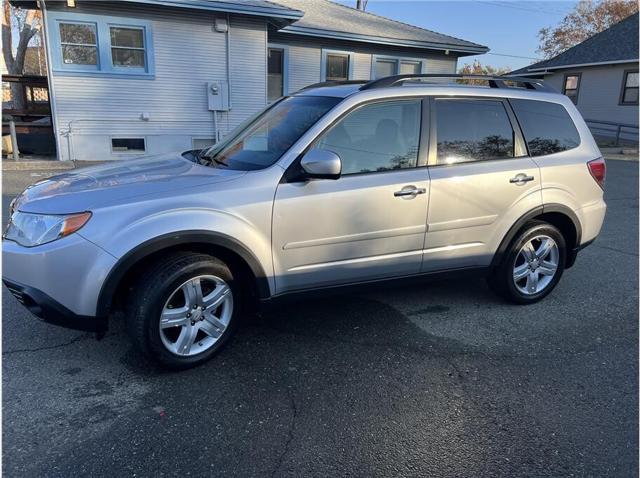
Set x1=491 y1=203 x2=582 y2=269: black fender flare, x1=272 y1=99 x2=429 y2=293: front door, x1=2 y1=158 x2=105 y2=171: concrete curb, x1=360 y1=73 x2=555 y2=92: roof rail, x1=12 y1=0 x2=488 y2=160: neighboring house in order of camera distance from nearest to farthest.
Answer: x1=272 y1=99 x2=429 y2=293: front door → x1=360 y1=73 x2=555 y2=92: roof rail → x1=491 y1=203 x2=582 y2=269: black fender flare → x1=2 y1=158 x2=105 y2=171: concrete curb → x1=12 y1=0 x2=488 y2=160: neighboring house

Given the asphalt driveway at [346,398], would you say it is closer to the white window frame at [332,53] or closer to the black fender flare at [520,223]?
the black fender flare at [520,223]

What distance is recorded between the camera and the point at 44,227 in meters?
2.93

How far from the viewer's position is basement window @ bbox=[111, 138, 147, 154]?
42.4 feet

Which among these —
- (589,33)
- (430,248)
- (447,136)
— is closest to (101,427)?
(430,248)

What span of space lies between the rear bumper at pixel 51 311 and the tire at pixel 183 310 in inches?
8.4

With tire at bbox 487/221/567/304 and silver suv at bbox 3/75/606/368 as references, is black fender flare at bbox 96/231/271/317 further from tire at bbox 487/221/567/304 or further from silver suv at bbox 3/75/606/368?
tire at bbox 487/221/567/304

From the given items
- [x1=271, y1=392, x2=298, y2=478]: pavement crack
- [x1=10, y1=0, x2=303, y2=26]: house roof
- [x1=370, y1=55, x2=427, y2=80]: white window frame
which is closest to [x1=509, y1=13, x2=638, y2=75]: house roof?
[x1=370, y1=55, x2=427, y2=80]: white window frame

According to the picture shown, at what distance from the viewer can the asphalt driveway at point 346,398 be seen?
2471 mm

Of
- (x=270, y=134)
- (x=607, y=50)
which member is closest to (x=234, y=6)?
(x=270, y=134)

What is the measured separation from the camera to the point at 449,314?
4.23 metres

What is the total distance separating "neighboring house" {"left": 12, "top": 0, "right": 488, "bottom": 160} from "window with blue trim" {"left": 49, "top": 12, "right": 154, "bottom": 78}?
0.08ft

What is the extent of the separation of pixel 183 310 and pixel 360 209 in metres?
1.40

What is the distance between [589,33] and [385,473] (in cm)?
5034

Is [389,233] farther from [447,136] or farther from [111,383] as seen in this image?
[111,383]
